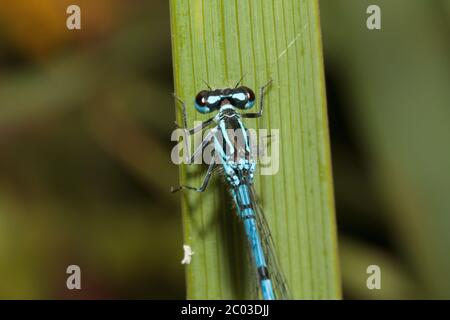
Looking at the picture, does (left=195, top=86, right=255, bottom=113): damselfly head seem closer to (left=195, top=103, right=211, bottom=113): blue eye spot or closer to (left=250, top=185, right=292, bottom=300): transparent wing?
(left=195, top=103, right=211, bottom=113): blue eye spot

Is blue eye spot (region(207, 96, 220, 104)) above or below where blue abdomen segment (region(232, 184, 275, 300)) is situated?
above

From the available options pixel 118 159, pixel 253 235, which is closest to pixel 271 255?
pixel 253 235

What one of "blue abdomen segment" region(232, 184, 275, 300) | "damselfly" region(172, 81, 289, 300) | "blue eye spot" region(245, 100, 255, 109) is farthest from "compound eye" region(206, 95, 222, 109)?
"blue abdomen segment" region(232, 184, 275, 300)

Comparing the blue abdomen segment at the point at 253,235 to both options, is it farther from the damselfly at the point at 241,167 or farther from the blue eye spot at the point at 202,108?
the blue eye spot at the point at 202,108

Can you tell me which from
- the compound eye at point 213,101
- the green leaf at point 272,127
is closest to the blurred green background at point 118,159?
the green leaf at point 272,127

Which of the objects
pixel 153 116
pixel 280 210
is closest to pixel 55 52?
pixel 153 116

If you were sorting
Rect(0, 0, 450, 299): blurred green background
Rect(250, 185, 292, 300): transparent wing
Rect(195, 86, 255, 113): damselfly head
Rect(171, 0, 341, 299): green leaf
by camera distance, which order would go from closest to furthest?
Rect(171, 0, 341, 299): green leaf
Rect(195, 86, 255, 113): damselfly head
Rect(250, 185, 292, 300): transparent wing
Rect(0, 0, 450, 299): blurred green background

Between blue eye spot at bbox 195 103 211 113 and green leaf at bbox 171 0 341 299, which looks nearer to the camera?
green leaf at bbox 171 0 341 299

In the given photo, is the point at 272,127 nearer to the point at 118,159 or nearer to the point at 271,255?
the point at 271,255

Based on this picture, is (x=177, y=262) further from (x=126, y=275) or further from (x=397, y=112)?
(x=397, y=112)
